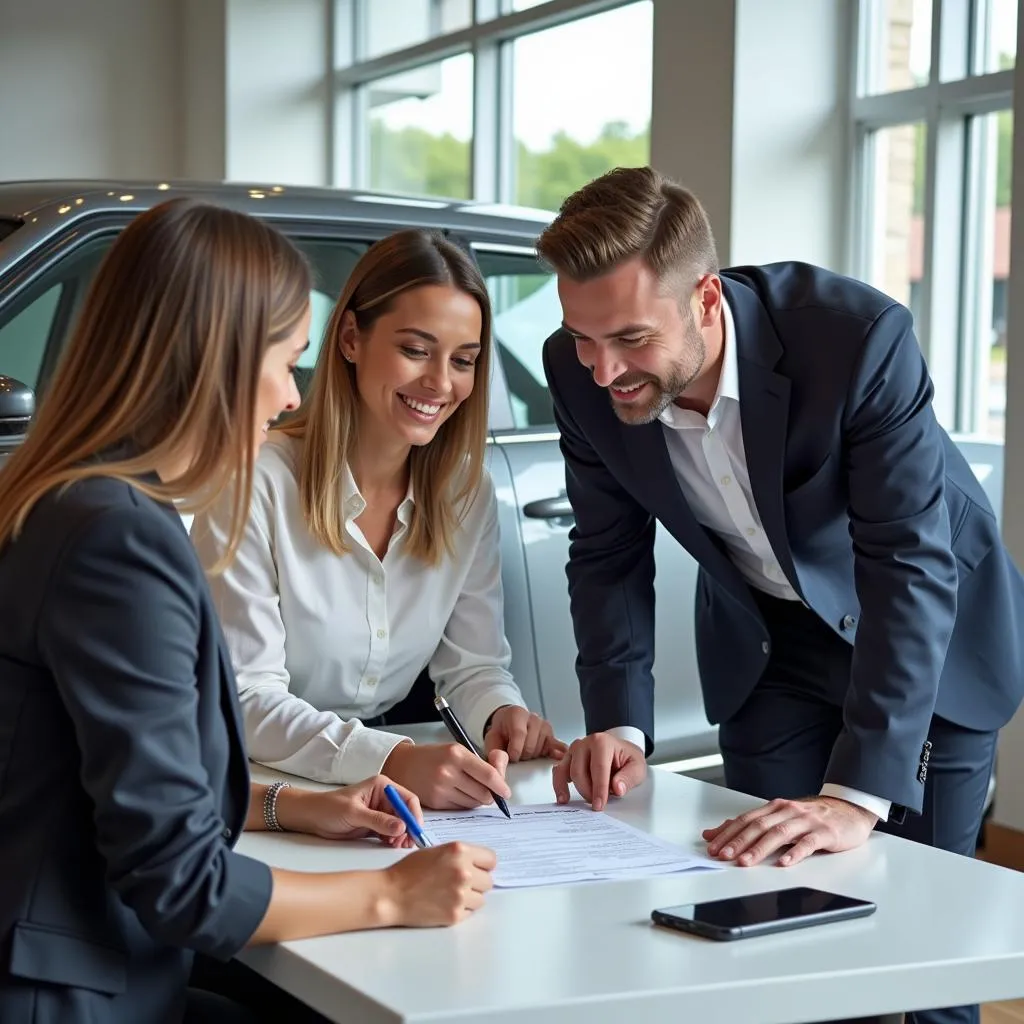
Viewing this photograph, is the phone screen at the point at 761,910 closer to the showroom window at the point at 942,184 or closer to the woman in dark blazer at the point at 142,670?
the woman in dark blazer at the point at 142,670

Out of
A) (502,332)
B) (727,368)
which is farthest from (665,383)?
(502,332)

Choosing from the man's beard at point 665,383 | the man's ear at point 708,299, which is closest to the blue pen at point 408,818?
the man's beard at point 665,383

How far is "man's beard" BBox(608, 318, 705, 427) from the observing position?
1922 millimetres

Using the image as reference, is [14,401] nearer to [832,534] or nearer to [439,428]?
[439,428]

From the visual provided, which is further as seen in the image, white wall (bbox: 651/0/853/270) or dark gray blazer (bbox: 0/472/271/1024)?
white wall (bbox: 651/0/853/270)

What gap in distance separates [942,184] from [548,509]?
2277mm

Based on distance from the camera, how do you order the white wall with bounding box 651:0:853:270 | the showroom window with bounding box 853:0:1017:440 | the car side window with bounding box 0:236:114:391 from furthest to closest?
the white wall with bounding box 651:0:853:270 → the showroom window with bounding box 853:0:1017:440 → the car side window with bounding box 0:236:114:391

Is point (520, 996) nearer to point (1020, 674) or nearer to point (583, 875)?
point (583, 875)

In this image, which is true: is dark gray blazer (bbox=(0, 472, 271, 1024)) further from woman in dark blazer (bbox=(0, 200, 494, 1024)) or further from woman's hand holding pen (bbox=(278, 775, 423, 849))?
woman's hand holding pen (bbox=(278, 775, 423, 849))

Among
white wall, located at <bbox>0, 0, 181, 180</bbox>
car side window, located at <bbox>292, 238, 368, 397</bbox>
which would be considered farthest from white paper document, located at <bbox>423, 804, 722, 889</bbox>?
white wall, located at <bbox>0, 0, 181, 180</bbox>

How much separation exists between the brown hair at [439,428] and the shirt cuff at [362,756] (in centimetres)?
40

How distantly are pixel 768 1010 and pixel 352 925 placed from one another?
0.36 meters

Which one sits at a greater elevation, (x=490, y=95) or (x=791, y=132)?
(x=490, y=95)

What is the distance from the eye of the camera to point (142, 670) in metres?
1.21
